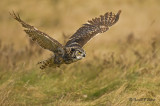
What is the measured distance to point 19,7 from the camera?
683 inches

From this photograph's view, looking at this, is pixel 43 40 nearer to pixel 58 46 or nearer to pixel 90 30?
pixel 58 46

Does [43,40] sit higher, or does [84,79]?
[84,79]

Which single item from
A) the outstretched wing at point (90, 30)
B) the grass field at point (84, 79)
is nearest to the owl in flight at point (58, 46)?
the outstretched wing at point (90, 30)

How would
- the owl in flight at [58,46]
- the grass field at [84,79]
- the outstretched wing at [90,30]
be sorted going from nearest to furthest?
the owl in flight at [58,46], the grass field at [84,79], the outstretched wing at [90,30]

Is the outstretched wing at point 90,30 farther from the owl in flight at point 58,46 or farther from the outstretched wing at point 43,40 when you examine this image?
the outstretched wing at point 43,40

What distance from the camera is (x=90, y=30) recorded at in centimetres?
809

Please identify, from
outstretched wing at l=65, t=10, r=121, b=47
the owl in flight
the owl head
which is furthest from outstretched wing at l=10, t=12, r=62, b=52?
outstretched wing at l=65, t=10, r=121, b=47

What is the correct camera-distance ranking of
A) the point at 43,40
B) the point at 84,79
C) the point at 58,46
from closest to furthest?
the point at 43,40 → the point at 58,46 → the point at 84,79

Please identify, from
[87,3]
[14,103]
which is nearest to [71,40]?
[14,103]

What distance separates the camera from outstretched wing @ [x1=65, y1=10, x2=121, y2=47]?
772 centimetres

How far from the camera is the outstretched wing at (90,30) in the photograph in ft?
25.3

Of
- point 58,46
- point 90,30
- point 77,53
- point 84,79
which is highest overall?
point 90,30

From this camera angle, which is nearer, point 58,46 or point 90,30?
point 58,46

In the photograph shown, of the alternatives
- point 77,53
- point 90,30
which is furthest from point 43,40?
point 90,30
